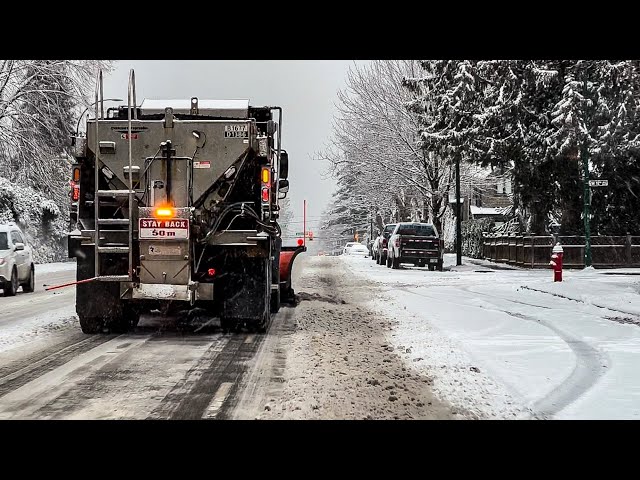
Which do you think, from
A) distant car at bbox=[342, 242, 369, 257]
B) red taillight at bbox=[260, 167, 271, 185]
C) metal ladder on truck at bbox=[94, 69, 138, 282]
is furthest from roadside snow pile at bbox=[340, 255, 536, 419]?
distant car at bbox=[342, 242, 369, 257]

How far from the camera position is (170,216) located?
10180 millimetres

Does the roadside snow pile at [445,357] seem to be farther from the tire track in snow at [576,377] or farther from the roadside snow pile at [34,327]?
the roadside snow pile at [34,327]

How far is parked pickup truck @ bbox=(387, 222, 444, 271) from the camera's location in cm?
3159

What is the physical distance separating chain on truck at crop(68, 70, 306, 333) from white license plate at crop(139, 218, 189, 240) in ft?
0.04

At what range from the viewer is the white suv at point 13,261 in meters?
18.6

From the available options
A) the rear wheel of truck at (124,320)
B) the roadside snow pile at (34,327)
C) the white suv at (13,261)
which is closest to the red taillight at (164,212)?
the rear wheel of truck at (124,320)

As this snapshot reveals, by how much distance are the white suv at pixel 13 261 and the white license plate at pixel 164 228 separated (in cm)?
982

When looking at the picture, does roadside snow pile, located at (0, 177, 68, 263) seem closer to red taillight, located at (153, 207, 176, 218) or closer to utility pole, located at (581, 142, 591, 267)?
utility pole, located at (581, 142, 591, 267)

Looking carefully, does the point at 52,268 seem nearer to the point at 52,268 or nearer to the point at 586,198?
the point at 52,268
